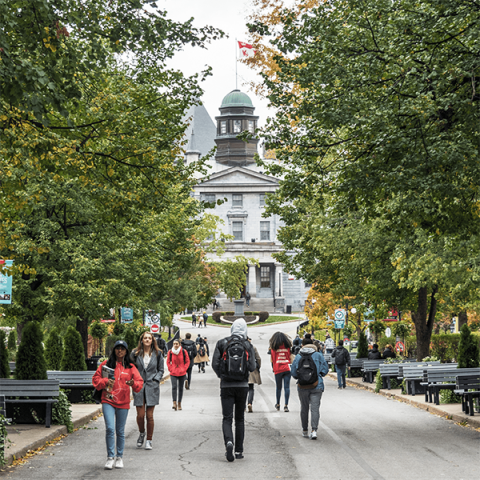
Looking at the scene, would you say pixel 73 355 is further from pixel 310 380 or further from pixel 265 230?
pixel 265 230

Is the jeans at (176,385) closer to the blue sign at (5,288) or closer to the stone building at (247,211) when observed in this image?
the blue sign at (5,288)

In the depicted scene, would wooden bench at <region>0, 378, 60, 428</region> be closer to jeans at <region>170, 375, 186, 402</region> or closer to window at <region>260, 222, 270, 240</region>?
jeans at <region>170, 375, 186, 402</region>

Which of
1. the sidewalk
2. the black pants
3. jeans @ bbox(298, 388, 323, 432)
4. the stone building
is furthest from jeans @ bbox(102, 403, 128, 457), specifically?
the stone building

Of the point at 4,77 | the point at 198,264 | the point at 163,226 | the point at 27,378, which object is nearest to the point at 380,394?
the point at 163,226

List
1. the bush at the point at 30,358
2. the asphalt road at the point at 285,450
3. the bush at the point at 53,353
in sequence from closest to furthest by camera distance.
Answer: the asphalt road at the point at 285,450
the bush at the point at 30,358
the bush at the point at 53,353

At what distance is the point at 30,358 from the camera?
14.1 m

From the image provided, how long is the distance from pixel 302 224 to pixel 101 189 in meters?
17.9

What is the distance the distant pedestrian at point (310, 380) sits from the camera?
472 inches

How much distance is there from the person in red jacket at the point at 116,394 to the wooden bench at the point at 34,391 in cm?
363

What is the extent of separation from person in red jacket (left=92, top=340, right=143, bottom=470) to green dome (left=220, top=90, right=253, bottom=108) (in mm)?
104873

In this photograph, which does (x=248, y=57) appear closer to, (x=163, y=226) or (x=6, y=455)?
(x=163, y=226)

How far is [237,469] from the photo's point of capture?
9320 millimetres

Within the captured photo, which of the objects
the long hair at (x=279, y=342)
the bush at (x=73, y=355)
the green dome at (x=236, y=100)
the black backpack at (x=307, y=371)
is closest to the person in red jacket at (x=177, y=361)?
the long hair at (x=279, y=342)

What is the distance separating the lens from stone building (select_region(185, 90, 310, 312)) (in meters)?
96.4
